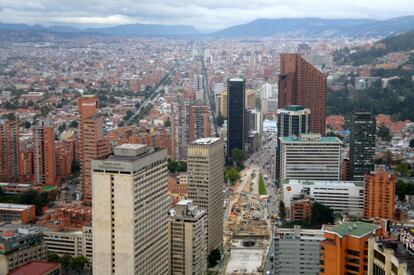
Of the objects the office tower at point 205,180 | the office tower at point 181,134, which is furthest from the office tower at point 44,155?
the office tower at point 205,180

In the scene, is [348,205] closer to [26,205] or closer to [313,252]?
[313,252]

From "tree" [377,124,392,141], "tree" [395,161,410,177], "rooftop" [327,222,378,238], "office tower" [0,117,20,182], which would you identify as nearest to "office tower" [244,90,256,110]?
"tree" [377,124,392,141]

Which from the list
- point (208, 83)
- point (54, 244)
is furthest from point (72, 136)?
point (208, 83)

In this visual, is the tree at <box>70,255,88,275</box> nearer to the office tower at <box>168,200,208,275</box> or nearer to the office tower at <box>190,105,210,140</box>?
the office tower at <box>168,200,208,275</box>

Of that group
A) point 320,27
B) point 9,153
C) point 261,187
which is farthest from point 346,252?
point 320,27

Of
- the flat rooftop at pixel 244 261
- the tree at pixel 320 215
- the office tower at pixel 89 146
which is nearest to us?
the flat rooftop at pixel 244 261

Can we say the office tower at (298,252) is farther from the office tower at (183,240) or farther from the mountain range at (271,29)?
the mountain range at (271,29)
